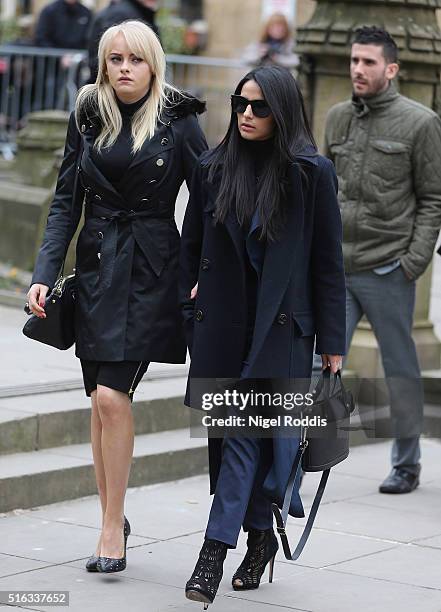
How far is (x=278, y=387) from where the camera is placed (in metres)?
5.43

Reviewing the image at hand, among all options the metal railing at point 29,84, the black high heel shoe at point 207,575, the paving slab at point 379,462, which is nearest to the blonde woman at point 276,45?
the metal railing at point 29,84

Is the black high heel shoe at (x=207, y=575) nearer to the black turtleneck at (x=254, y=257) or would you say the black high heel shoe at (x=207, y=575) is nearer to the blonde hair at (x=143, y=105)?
the black turtleneck at (x=254, y=257)

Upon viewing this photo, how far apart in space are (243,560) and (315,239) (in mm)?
1202

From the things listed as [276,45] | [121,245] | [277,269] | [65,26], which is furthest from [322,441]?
[276,45]

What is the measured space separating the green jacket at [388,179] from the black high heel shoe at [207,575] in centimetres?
261

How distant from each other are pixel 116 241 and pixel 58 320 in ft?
1.19

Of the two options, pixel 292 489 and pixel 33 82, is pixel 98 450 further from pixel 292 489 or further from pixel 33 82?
pixel 33 82

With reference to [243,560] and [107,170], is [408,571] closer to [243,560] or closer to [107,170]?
[243,560]

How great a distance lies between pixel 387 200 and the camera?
750cm

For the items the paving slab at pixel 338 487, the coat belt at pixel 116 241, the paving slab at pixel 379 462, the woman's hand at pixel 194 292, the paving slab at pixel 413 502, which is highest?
the coat belt at pixel 116 241

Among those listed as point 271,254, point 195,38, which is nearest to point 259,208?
point 271,254

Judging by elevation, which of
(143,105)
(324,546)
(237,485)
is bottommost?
(324,546)

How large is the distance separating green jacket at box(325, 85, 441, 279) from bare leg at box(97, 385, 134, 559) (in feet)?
7.25

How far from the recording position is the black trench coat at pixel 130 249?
569cm
